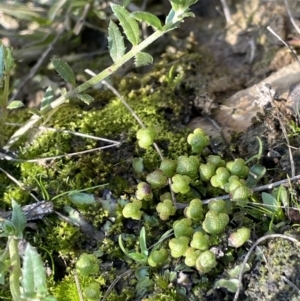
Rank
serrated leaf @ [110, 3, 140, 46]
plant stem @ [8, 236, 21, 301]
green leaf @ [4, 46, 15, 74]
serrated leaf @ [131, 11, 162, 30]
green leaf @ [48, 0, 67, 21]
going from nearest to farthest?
plant stem @ [8, 236, 21, 301]
serrated leaf @ [131, 11, 162, 30]
serrated leaf @ [110, 3, 140, 46]
green leaf @ [4, 46, 15, 74]
green leaf @ [48, 0, 67, 21]

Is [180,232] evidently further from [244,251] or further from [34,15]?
[34,15]

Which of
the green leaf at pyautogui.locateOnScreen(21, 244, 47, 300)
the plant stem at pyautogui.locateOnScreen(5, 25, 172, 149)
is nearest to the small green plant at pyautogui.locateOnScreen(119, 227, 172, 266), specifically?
the green leaf at pyautogui.locateOnScreen(21, 244, 47, 300)

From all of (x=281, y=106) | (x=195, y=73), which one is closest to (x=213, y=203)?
(x=281, y=106)

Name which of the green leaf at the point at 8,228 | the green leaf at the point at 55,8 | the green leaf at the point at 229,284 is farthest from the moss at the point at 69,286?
the green leaf at the point at 55,8

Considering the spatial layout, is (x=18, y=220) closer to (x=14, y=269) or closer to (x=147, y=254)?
(x=14, y=269)

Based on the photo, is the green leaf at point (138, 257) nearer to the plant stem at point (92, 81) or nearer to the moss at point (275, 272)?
the moss at point (275, 272)

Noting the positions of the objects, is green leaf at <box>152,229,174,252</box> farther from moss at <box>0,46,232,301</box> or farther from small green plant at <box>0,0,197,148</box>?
small green plant at <box>0,0,197,148</box>
